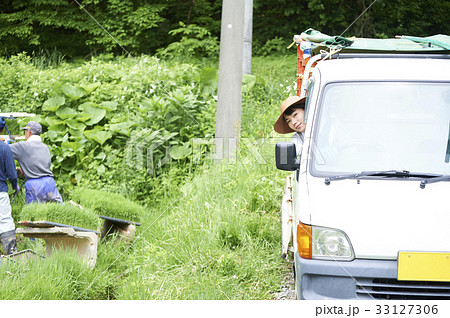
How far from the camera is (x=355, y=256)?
3611 millimetres

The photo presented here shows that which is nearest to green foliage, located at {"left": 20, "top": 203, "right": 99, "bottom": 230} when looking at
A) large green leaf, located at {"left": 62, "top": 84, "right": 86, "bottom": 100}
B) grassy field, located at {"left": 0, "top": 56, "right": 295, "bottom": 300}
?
grassy field, located at {"left": 0, "top": 56, "right": 295, "bottom": 300}

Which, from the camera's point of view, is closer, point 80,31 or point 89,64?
point 89,64

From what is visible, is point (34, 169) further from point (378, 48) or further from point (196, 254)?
point (378, 48)

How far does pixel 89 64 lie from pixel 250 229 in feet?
24.1

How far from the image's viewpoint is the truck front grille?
11.8 ft

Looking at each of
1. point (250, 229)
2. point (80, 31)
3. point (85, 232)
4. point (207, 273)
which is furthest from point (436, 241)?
point (80, 31)

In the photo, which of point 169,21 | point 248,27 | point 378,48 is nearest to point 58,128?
point 248,27

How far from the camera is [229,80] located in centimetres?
829

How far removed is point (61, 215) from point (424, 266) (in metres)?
3.94

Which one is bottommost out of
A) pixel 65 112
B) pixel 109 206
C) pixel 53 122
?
pixel 109 206

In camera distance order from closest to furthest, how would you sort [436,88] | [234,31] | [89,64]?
[436,88] → [234,31] → [89,64]

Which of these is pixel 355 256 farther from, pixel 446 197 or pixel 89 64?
pixel 89 64

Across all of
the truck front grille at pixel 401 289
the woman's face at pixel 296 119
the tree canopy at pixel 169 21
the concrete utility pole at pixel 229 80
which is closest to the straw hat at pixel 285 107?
the woman's face at pixel 296 119

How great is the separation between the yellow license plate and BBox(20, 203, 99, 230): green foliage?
12.4 feet
